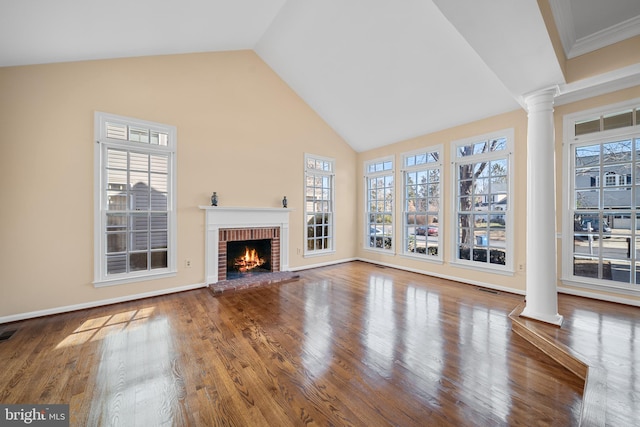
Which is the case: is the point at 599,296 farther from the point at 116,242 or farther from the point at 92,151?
the point at 92,151

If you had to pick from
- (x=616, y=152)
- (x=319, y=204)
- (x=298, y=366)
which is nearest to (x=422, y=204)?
(x=319, y=204)

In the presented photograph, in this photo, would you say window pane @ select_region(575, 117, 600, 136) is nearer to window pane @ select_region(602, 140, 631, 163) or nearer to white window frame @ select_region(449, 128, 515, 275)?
window pane @ select_region(602, 140, 631, 163)

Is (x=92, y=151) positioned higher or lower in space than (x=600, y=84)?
lower

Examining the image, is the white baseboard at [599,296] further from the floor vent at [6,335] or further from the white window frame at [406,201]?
the floor vent at [6,335]

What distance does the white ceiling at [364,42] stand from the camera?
213cm

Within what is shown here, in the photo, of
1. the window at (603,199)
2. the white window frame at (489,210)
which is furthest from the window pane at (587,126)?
the white window frame at (489,210)

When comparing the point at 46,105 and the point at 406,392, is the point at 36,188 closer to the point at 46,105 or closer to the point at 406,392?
the point at 46,105

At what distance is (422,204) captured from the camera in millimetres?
5281

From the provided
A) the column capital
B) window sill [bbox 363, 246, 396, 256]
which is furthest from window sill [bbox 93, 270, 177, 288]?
the column capital

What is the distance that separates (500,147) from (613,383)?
136 inches

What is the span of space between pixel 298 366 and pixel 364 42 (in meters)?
4.39

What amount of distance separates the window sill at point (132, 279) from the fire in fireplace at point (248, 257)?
46.0 inches

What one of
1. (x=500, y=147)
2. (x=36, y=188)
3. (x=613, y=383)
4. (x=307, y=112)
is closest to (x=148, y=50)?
(x=36, y=188)

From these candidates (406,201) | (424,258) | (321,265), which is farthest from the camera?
(321,265)
